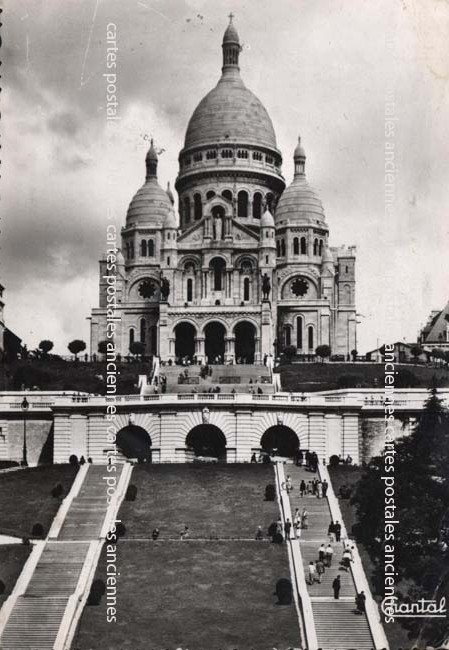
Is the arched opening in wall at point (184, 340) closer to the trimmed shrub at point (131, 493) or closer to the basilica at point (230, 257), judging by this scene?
the basilica at point (230, 257)

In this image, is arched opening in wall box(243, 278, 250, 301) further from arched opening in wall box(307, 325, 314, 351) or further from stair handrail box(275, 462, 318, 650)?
stair handrail box(275, 462, 318, 650)

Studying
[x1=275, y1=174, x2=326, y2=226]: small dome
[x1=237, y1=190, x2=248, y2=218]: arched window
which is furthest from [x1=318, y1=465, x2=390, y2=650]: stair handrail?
[x1=237, y1=190, x2=248, y2=218]: arched window

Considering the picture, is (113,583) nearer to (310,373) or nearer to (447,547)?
(447,547)

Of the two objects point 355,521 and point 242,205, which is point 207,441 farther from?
point 242,205

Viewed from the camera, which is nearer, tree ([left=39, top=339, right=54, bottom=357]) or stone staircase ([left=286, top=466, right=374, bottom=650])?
stone staircase ([left=286, top=466, right=374, bottom=650])

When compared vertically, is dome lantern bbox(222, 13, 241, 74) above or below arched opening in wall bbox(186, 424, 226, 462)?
above

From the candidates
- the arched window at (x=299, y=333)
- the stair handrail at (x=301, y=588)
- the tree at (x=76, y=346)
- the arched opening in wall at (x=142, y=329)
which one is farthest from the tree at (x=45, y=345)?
the stair handrail at (x=301, y=588)

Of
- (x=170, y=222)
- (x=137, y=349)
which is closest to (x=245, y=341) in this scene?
(x=137, y=349)
